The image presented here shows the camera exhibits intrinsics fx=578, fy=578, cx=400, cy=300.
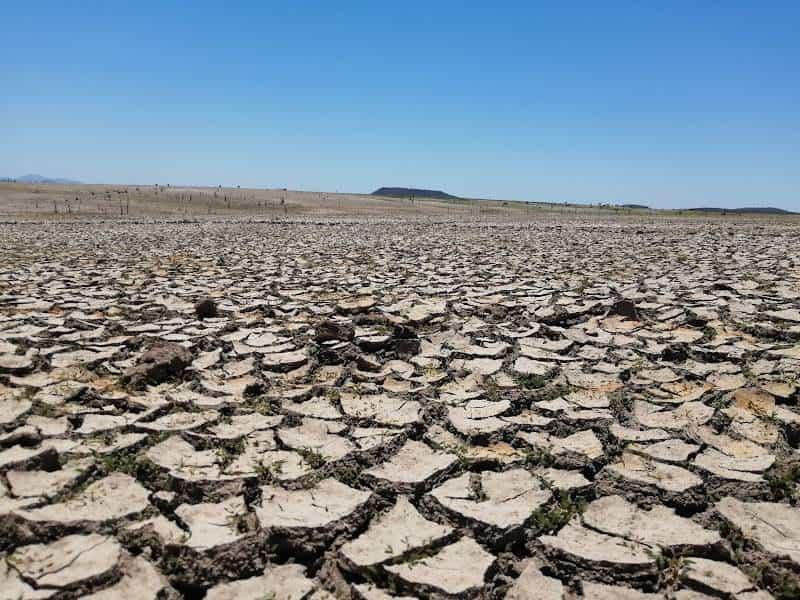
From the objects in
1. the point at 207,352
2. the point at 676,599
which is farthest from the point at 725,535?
the point at 207,352

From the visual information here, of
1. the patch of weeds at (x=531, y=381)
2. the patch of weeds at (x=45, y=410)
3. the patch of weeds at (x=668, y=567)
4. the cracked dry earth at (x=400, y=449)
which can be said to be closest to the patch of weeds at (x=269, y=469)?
the cracked dry earth at (x=400, y=449)

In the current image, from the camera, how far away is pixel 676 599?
1.37 m

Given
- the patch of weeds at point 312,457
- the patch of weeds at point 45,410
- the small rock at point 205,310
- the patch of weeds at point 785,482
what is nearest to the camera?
the patch of weeds at point 785,482

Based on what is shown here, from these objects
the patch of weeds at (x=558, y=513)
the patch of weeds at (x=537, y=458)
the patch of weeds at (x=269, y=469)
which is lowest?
the patch of weeds at (x=269, y=469)

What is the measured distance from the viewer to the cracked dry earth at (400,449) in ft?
4.81

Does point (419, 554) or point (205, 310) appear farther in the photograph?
point (205, 310)

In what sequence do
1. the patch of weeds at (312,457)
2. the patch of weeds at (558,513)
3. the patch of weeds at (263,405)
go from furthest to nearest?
the patch of weeds at (263,405)
the patch of weeds at (312,457)
the patch of weeds at (558,513)

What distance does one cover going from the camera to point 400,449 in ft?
7.02

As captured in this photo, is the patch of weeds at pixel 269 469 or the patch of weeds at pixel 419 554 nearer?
the patch of weeds at pixel 419 554

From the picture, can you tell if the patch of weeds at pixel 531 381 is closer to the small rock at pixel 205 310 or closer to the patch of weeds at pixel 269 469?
the patch of weeds at pixel 269 469

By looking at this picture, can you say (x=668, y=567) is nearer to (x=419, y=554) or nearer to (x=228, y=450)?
(x=419, y=554)

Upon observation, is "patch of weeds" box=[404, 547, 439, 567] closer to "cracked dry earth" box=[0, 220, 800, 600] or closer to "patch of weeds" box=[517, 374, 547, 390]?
"cracked dry earth" box=[0, 220, 800, 600]

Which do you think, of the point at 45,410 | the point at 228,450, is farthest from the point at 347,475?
the point at 45,410

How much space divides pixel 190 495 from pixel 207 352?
164cm
